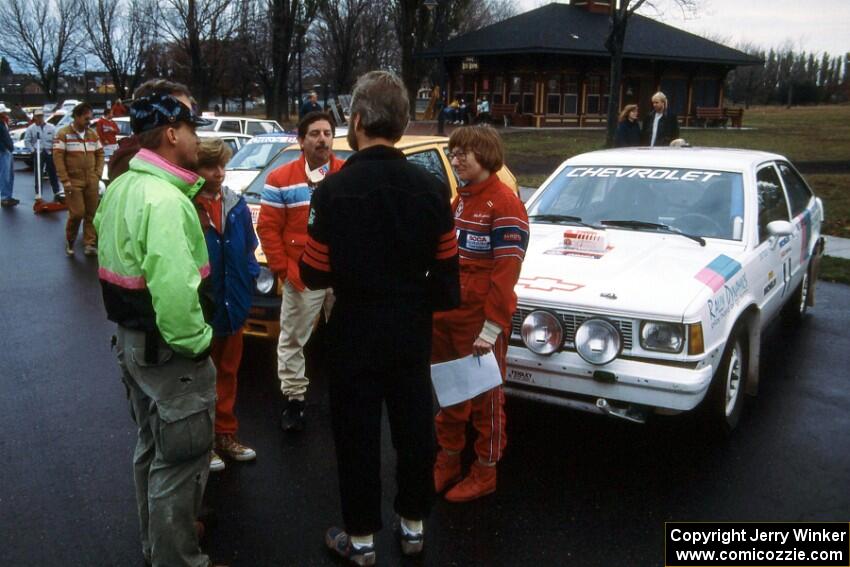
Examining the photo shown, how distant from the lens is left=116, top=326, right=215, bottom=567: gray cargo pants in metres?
2.78

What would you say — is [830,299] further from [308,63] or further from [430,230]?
[308,63]

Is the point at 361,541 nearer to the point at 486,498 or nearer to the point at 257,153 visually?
the point at 486,498

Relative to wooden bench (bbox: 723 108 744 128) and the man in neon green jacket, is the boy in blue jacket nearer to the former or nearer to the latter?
the man in neon green jacket

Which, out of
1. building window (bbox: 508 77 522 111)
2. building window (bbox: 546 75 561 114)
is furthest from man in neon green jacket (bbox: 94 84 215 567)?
building window (bbox: 546 75 561 114)

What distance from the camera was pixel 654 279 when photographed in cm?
430

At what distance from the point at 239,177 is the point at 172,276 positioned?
283 inches

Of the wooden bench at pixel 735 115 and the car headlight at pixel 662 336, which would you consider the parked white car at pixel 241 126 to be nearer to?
the car headlight at pixel 662 336

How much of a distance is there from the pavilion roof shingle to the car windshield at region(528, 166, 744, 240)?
102 ft

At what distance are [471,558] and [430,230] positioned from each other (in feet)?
4.86

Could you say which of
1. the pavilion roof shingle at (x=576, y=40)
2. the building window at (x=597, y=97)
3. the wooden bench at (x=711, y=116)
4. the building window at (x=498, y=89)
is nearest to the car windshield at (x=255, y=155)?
the pavilion roof shingle at (x=576, y=40)

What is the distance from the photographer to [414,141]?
7.32m

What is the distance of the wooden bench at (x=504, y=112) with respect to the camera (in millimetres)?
36781

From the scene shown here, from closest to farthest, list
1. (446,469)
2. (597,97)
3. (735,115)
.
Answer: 1. (446,469)
2. (735,115)
3. (597,97)

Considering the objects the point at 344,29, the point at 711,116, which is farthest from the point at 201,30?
the point at 711,116
